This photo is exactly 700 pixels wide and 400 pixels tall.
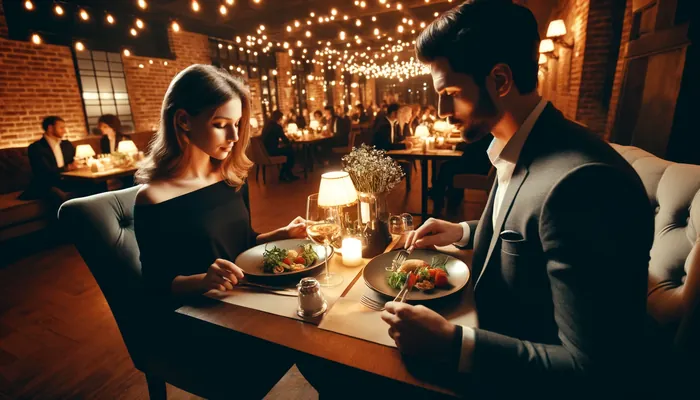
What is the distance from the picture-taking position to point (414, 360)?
0.92m

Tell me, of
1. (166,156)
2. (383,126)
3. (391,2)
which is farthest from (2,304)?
(391,2)

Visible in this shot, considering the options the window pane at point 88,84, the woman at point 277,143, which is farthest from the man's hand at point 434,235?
the window pane at point 88,84

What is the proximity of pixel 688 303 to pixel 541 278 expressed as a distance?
0.49 meters

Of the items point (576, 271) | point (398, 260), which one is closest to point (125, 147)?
point (398, 260)

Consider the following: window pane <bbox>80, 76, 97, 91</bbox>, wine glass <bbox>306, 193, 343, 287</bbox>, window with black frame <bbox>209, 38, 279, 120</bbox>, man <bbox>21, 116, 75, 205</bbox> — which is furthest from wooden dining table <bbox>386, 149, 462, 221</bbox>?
window with black frame <bbox>209, 38, 279, 120</bbox>

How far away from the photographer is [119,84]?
7977 millimetres

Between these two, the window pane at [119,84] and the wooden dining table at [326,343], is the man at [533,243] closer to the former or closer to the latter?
the wooden dining table at [326,343]

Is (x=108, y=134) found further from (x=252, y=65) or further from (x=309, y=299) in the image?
(x=252, y=65)

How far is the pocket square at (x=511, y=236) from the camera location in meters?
0.92

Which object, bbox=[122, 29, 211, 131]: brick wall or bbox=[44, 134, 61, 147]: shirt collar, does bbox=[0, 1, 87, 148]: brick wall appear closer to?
bbox=[122, 29, 211, 131]: brick wall

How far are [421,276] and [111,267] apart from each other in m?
1.26

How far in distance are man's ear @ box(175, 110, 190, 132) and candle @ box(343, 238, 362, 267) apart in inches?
33.3

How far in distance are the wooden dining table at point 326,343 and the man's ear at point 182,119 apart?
75 centimetres

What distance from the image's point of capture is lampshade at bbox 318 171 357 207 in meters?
1.55
